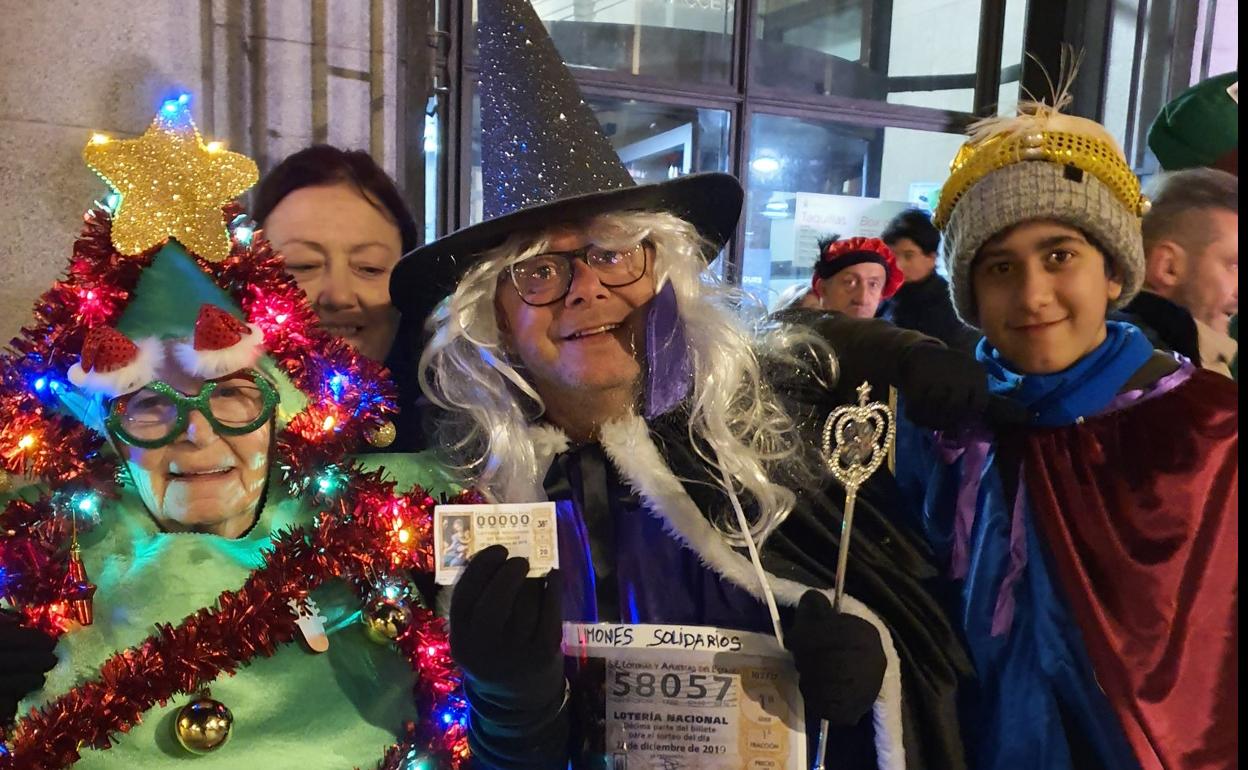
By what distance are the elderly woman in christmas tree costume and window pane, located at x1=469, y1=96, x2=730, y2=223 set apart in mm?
3124

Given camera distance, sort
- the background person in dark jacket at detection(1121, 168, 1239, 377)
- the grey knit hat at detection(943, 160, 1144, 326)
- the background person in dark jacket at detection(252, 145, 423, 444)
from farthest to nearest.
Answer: the background person in dark jacket at detection(1121, 168, 1239, 377) < the background person in dark jacket at detection(252, 145, 423, 444) < the grey knit hat at detection(943, 160, 1144, 326)

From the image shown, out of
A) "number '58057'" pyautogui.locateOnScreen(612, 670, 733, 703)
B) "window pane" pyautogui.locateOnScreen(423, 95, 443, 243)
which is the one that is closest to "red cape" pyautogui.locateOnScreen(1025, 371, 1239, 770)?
"number '58057'" pyautogui.locateOnScreen(612, 670, 733, 703)

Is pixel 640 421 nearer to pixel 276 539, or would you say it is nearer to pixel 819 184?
pixel 276 539

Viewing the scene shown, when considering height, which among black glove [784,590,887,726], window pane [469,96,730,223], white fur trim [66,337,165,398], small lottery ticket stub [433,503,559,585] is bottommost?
black glove [784,590,887,726]

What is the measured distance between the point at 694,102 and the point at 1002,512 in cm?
331

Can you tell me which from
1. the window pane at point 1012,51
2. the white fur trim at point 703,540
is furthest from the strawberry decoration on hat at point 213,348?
the window pane at point 1012,51

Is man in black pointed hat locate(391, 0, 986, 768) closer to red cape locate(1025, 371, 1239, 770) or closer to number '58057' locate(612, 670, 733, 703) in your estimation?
number '58057' locate(612, 670, 733, 703)

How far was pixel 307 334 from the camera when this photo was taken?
149 cm

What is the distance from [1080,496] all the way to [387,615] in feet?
3.80

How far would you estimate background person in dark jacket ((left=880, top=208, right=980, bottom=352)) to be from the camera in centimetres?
339

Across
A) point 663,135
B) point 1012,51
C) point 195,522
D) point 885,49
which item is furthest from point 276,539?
point 1012,51

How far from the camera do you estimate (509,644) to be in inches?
52.0

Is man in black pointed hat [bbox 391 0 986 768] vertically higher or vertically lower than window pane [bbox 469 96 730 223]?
lower

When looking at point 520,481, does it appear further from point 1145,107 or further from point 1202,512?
point 1145,107
